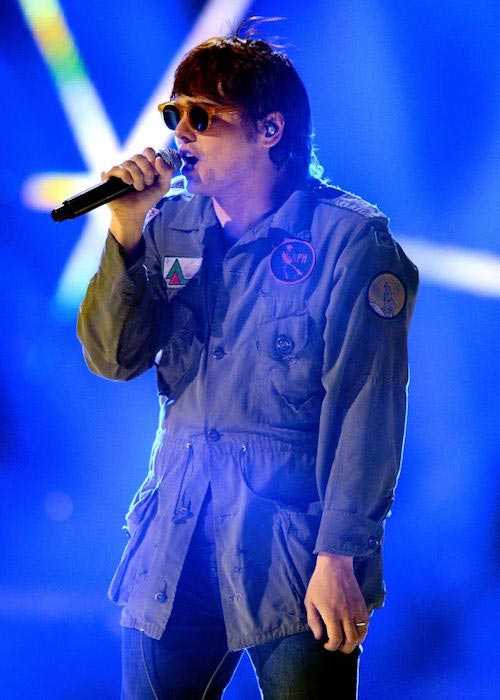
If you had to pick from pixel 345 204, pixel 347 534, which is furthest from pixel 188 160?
pixel 347 534

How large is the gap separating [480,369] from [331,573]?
1.58 metres

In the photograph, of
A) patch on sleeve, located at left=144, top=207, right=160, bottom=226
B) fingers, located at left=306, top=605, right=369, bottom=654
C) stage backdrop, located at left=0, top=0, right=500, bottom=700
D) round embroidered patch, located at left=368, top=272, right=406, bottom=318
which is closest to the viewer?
fingers, located at left=306, top=605, right=369, bottom=654

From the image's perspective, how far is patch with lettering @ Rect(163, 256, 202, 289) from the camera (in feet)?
5.27

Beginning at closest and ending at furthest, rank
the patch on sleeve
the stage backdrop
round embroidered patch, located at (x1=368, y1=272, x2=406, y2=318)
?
round embroidered patch, located at (x1=368, y1=272, x2=406, y2=318)
the patch on sleeve
the stage backdrop

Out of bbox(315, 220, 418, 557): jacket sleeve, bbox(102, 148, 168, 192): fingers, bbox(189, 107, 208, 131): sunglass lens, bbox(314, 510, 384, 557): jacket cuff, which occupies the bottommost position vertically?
bbox(314, 510, 384, 557): jacket cuff

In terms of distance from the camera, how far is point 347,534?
1.36m

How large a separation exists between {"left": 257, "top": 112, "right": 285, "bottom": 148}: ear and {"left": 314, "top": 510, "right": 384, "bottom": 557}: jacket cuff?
2.19 ft

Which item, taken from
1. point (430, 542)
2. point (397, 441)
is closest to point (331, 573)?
point (397, 441)

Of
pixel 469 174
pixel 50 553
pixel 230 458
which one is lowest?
pixel 50 553

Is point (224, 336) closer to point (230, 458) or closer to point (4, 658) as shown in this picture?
point (230, 458)

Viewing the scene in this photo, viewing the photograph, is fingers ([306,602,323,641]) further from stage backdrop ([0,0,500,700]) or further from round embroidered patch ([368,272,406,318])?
stage backdrop ([0,0,500,700])

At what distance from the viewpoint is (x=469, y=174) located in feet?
9.03

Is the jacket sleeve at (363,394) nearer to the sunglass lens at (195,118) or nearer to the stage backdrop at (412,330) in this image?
the sunglass lens at (195,118)

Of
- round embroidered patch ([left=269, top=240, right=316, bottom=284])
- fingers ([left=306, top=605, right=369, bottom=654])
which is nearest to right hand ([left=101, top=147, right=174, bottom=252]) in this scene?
round embroidered patch ([left=269, top=240, right=316, bottom=284])
